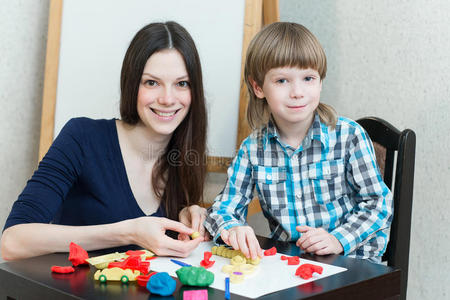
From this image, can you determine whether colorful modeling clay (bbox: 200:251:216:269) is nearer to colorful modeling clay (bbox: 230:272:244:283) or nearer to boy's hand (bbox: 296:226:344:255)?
colorful modeling clay (bbox: 230:272:244:283)

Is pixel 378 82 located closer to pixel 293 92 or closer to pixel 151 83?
pixel 293 92

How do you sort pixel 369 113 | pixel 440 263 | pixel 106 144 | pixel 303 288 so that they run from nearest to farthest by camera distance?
pixel 303 288, pixel 106 144, pixel 440 263, pixel 369 113

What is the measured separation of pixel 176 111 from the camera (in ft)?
4.22

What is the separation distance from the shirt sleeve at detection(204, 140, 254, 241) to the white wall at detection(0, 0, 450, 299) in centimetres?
58

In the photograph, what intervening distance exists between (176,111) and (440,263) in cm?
90

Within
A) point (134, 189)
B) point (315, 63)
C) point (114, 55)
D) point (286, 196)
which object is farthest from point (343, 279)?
point (114, 55)

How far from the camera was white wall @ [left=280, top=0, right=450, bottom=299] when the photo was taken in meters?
1.47

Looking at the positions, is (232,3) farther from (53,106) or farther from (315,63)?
(53,106)

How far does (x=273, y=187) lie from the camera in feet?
4.01

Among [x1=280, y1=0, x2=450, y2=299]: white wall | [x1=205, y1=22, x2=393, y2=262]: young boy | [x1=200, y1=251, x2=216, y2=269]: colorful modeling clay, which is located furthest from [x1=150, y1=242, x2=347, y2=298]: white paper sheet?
[x1=280, y1=0, x2=450, y2=299]: white wall

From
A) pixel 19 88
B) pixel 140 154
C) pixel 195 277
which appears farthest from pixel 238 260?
pixel 19 88

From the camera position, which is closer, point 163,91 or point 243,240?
point 243,240

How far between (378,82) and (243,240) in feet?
2.96

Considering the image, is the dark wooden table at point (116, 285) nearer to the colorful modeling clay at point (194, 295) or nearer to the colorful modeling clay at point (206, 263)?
the colorful modeling clay at point (194, 295)
